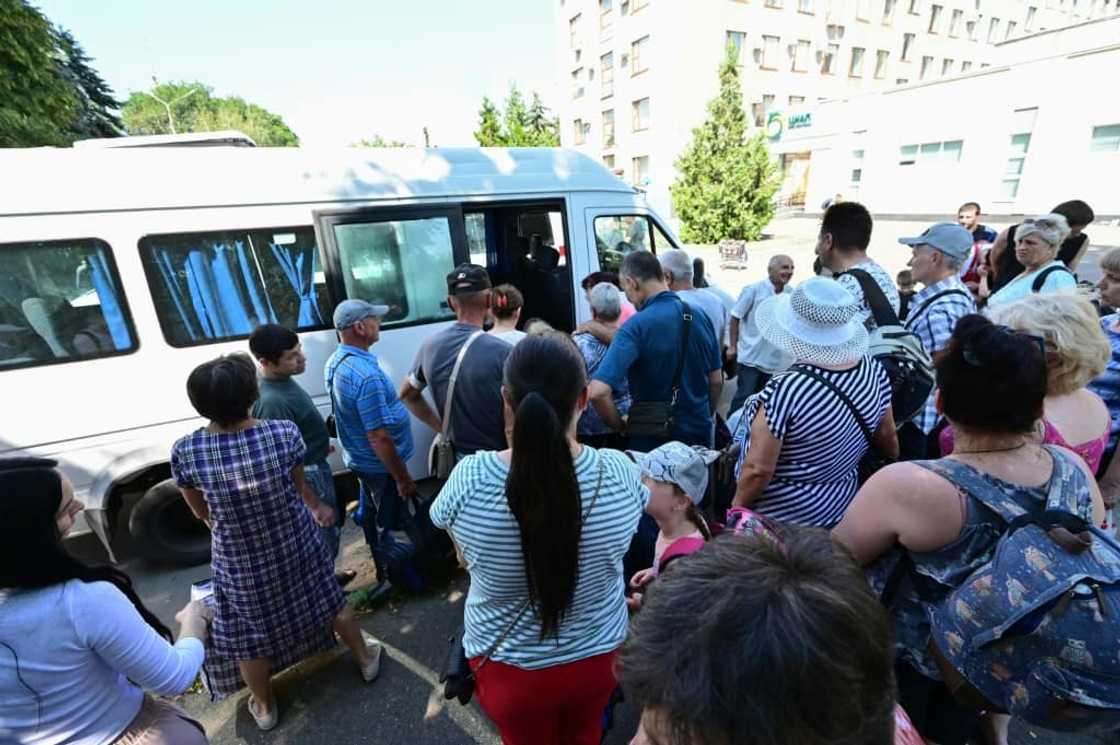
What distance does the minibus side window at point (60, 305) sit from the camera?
2.86 meters

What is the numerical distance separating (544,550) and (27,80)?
14.4 m

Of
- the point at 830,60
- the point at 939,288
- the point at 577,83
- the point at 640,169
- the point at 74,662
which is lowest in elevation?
the point at 74,662

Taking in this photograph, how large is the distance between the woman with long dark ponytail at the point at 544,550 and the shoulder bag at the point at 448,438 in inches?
47.0

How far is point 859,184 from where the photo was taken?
23859mm

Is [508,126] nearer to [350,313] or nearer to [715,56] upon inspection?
[715,56]

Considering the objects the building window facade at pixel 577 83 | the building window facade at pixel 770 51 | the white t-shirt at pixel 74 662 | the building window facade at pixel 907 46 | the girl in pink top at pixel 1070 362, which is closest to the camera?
the white t-shirt at pixel 74 662

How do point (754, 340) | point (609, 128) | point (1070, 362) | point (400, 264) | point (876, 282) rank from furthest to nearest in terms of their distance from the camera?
point (609, 128)
point (754, 340)
point (400, 264)
point (876, 282)
point (1070, 362)

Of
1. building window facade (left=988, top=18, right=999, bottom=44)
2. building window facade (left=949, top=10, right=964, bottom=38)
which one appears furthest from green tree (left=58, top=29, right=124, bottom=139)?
building window facade (left=988, top=18, right=999, bottom=44)

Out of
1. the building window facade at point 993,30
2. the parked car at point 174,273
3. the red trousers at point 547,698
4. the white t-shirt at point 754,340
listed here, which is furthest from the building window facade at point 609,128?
the red trousers at point 547,698

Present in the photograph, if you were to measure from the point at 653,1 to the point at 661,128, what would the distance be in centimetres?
634

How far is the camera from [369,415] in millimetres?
2697

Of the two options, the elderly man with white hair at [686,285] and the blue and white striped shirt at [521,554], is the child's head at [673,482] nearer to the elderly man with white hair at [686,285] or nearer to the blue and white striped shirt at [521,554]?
the blue and white striped shirt at [521,554]

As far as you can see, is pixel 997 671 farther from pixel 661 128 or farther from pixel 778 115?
pixel 778 115

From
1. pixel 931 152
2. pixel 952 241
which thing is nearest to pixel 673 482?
pixel 952 241
